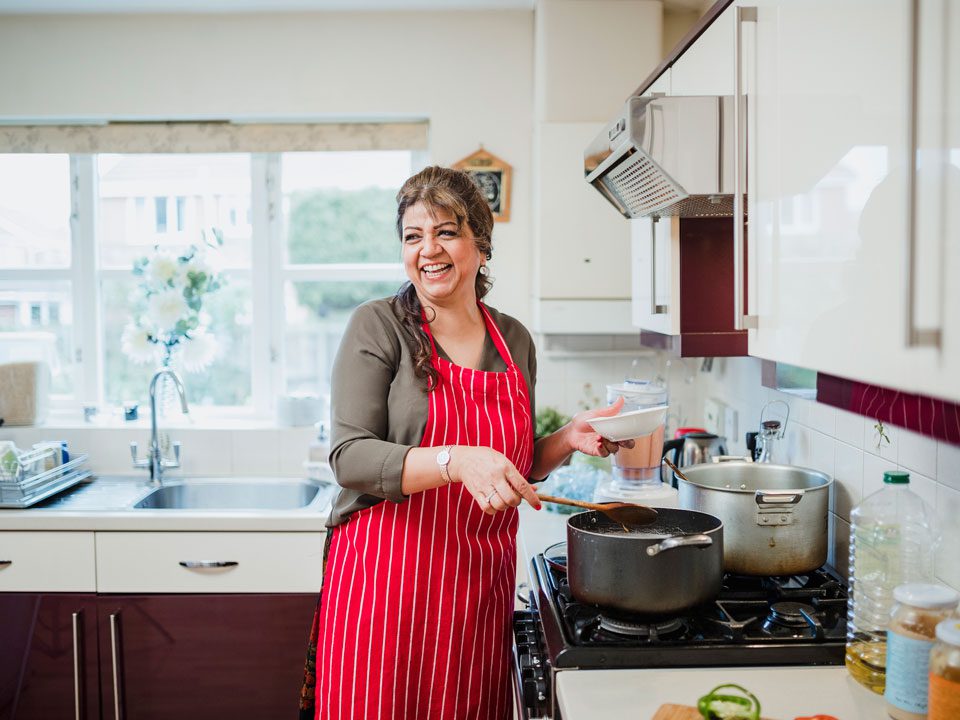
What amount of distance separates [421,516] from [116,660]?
145 cm

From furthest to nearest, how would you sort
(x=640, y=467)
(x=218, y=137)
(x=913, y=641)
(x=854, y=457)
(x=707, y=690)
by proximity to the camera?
1. (x=218, y=137)
2. (x=640, y=467)
3. (x=854, y=457)
4. (x=707, y=690)
5. (x=913, y=641)

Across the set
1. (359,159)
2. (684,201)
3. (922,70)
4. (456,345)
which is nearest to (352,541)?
(456,345)

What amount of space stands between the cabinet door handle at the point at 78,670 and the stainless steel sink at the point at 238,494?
53cm

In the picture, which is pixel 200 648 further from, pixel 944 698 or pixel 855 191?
pixel 855 191

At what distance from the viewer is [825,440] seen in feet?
6.04

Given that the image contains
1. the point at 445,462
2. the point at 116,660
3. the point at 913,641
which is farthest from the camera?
the point at 116,660

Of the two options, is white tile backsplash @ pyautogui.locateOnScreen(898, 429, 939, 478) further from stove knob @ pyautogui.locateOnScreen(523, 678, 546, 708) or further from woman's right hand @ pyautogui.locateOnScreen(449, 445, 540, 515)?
stove knob @ pyautogui.locateOnScreen(523, 678, 546, 708)

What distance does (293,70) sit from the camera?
10.2 feet

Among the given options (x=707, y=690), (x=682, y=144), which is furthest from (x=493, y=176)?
(x=707, y=690)

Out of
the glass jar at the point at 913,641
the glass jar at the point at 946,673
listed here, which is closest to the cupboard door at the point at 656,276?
the glass jar at the point at 913,641

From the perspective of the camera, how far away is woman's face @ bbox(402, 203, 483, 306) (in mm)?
1646

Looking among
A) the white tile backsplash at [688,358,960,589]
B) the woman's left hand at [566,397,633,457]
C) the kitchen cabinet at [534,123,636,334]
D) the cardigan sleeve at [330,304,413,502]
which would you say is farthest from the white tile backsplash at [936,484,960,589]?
the kitchen cabinet at [534,123,636,334]

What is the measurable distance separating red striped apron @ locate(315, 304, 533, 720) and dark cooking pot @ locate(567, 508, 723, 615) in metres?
0.32

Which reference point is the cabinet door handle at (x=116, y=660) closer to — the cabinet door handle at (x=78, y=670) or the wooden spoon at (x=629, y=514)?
the cabinet door handle at (x=78, y=670)
